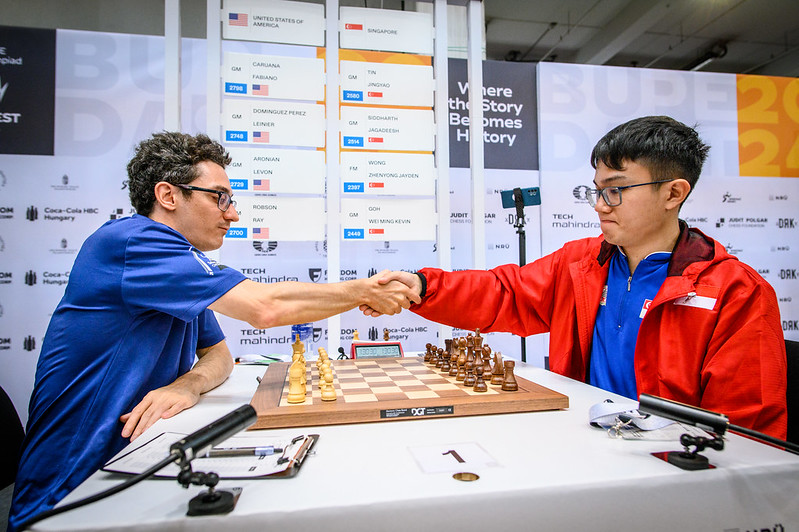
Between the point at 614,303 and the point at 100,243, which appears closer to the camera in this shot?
the point at 100,243

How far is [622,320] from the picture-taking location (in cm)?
Answer: 167

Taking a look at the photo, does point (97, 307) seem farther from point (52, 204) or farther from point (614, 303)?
point (52, 204)

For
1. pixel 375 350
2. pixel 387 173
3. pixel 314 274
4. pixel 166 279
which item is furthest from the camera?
pixel 314 274

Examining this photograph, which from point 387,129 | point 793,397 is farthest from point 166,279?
point 793,397

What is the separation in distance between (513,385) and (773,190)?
5.32m

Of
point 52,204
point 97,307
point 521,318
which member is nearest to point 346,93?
point 521,318

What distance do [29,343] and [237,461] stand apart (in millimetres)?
4030

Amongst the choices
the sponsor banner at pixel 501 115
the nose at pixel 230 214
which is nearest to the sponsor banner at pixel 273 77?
the nose at pixel 230 214

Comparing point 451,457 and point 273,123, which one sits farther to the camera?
point 273,123

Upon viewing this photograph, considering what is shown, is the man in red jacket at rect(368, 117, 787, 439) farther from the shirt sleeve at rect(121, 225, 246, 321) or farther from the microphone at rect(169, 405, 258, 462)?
the microphone at rect(169, 405, 258, 462)

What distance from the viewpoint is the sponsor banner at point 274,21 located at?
106 inches

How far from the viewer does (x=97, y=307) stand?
1.36m

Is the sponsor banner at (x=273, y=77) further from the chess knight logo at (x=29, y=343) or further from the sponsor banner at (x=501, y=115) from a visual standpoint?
the chess knight logo at (x=29, y=343)

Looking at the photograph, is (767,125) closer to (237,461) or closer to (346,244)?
(346,244)
